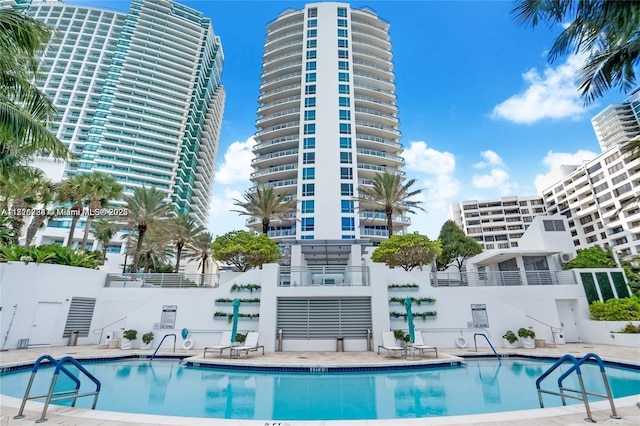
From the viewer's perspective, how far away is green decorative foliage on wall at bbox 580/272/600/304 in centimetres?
1836

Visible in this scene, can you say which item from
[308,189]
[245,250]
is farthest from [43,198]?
[308,189]

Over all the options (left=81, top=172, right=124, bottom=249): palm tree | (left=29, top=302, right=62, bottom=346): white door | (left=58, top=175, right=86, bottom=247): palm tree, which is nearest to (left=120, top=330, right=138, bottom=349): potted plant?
(left=29, top=302, right=62, bottom=346): white door

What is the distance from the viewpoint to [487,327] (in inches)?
659

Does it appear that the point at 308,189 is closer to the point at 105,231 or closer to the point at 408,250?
the point at 408,250

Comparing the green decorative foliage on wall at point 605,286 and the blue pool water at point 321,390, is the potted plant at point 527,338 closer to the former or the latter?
the blue pool water at point 321,390

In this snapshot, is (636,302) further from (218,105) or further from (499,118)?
(218,105)

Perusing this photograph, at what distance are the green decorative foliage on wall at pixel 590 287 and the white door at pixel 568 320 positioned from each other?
92 cm

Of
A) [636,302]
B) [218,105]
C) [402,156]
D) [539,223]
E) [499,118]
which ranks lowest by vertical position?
[636,302]

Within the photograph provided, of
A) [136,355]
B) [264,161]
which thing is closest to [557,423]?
[136,355]

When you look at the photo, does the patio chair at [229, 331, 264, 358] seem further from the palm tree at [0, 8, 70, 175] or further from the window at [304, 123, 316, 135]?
the window at [304, 123, 316, 135]

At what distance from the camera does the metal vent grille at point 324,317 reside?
53.3 ft

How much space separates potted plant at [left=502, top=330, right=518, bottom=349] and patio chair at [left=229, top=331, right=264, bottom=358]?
13.2 m

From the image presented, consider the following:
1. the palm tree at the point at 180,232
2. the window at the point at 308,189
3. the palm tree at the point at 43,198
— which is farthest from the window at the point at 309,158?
the palm tree at the point at 43,198

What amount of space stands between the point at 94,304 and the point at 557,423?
23962 mm
